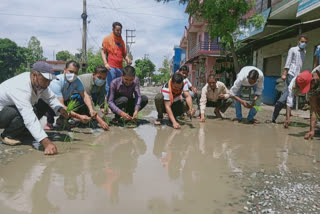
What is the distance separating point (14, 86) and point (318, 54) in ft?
14.5

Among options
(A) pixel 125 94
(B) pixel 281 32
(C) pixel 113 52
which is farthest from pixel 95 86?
(B) pixel 281 32

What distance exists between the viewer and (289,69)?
4.88 m

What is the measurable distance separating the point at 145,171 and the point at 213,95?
3235mm

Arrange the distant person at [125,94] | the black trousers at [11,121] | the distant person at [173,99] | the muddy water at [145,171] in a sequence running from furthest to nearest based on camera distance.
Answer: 1. the distant person at [173,99]
2. the distant person at [125,94]
3. the black trousers at [11,121]
4. the muddy water at [145,171]

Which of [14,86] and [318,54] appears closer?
[14,86]

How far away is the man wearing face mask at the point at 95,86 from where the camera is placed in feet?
13.2

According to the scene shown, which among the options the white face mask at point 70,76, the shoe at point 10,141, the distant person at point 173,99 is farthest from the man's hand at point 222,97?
the shoe at point 10,141

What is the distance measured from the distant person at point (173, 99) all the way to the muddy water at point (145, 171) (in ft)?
2.20

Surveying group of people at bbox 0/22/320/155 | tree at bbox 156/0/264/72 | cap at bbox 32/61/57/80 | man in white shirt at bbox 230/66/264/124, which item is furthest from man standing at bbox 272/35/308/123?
tree at bbox 156/0/264/72

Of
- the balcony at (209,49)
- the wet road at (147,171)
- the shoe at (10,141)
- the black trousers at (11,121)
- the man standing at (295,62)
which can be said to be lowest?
the wet road at (147,171)

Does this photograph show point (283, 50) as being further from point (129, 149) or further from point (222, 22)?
point (129, 149)

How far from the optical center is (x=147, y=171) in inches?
82.3

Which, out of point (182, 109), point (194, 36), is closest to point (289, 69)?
point (182, 109)

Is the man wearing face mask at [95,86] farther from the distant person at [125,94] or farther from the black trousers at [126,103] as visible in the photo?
the black trousers at [126,103]
